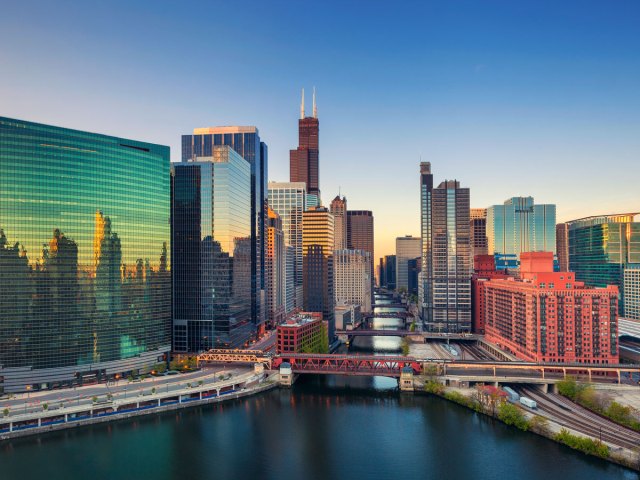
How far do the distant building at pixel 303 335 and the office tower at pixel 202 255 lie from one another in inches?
871

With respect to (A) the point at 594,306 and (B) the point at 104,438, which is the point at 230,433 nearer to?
(B) the point at 104,438

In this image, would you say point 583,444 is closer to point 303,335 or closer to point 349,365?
point 349,365

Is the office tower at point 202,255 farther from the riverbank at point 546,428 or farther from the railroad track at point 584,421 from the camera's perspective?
the railroad track at point 584,421

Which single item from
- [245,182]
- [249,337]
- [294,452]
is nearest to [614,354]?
[294,452]

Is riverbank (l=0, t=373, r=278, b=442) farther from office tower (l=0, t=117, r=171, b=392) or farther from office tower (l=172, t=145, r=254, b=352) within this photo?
office tower (l=172, t=145, r=254, b=352)

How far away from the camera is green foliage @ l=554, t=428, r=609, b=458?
87.1 m

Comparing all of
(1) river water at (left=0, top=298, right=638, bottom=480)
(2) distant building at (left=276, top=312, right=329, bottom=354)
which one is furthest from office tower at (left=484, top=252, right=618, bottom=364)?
(2) distant building at (left=276, top=312, right=329, bottom=354)

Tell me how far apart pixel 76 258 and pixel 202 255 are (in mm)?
46759

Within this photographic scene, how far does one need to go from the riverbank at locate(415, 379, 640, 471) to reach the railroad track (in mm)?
1884

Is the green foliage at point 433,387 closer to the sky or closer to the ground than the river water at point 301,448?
closer to the sky

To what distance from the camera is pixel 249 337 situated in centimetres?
19375

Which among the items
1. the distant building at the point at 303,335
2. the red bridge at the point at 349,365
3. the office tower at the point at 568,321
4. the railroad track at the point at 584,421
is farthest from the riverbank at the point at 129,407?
the office tower at the point at 568,321

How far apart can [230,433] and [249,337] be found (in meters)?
90.8

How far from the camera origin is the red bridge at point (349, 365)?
5655 inches
